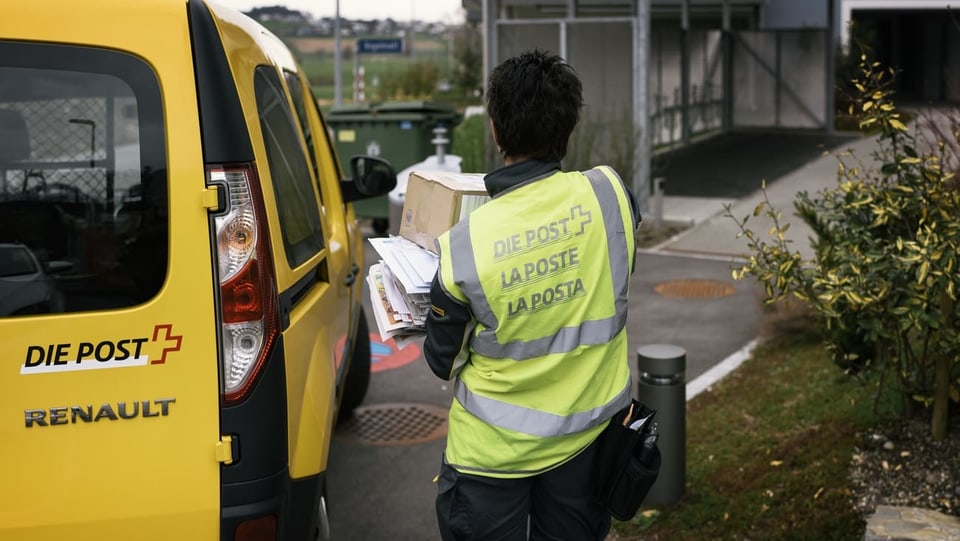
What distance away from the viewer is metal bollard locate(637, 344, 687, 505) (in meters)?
4.45

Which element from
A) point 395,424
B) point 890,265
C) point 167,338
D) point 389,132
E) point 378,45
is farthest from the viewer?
point 378,45

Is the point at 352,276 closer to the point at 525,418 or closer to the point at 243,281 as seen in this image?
the point at 243,281

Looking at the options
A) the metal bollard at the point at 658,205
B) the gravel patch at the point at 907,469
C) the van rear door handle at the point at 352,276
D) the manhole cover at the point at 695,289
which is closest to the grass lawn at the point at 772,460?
the gravel patch at the point at 907,469

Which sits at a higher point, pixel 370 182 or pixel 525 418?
pixel 370 182

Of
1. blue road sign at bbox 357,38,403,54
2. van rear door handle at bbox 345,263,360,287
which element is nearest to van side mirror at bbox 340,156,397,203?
van rear door handle at bbox 345,263,360,287

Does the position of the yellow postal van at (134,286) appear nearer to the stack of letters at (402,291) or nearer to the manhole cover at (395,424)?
the stack of letters at (402,291)

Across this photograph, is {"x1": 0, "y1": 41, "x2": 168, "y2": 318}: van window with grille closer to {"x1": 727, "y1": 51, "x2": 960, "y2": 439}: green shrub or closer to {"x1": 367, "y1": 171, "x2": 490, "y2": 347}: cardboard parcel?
{"x1": 367, "y1": 171, "x2": 490, "y2": 347}: cardboard parcel

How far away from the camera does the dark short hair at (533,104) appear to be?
101 inches

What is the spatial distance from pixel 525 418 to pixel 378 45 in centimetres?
2024

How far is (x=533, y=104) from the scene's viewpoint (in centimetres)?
256

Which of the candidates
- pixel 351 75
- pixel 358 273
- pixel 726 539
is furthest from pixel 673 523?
pixel 351 75

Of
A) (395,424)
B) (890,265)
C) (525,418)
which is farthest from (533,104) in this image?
(395,424)

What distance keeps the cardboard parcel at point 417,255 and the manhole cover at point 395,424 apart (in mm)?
2895

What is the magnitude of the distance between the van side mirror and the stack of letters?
2287 millimetres
